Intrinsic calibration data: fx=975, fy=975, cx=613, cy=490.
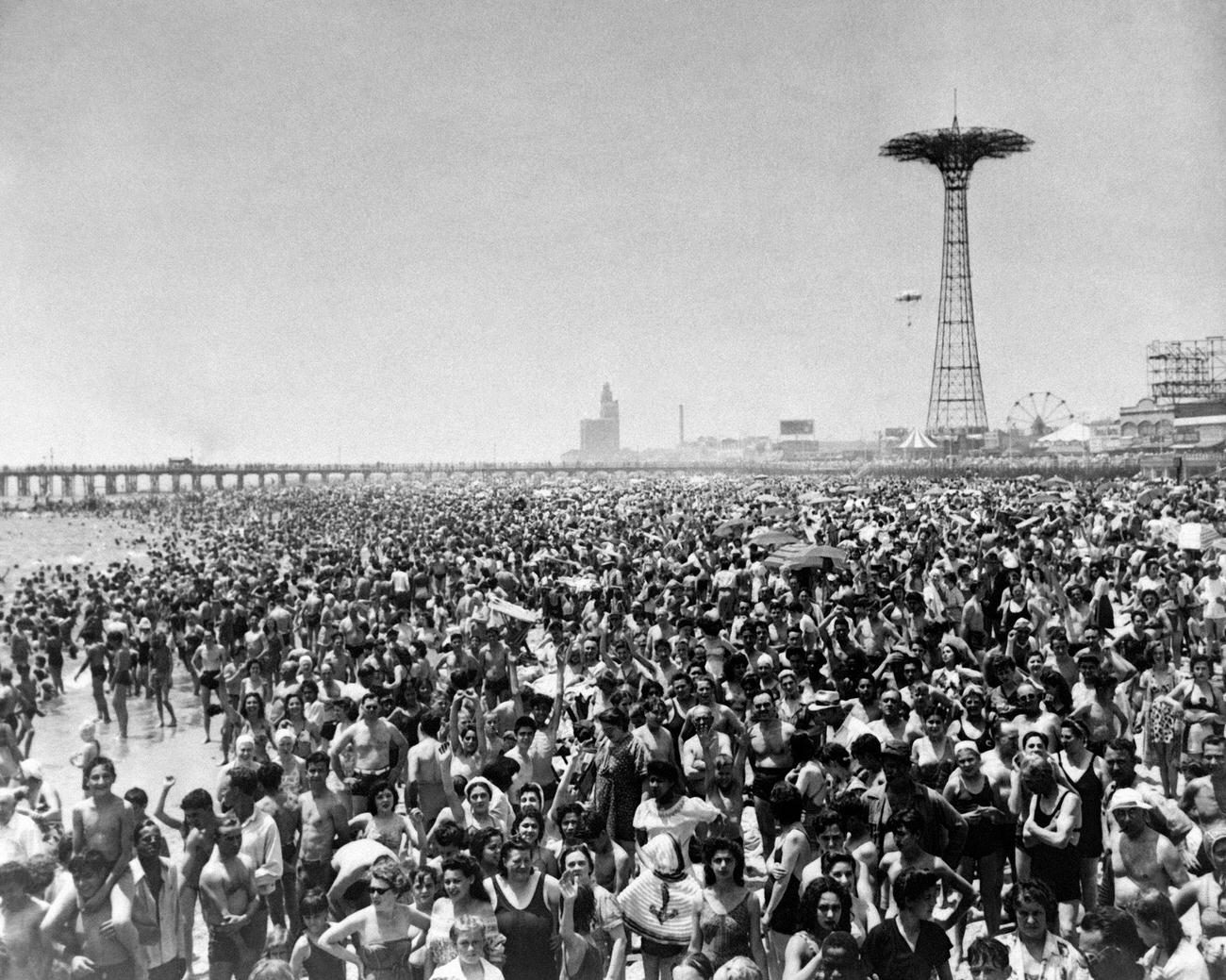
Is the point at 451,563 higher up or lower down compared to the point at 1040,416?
lower down

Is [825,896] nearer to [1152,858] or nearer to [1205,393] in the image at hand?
[1152,858]

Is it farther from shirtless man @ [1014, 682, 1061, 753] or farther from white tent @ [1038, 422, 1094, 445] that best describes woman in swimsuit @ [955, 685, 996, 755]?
white tent @ [1038, 422, 1094, 445]

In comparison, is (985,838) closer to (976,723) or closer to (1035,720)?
(1035,720)

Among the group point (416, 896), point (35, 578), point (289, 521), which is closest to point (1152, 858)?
point (416, 896)

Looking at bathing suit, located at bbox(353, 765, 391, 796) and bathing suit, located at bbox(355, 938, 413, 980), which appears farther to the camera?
bathing suit, located at bbox(353, 765, 391, 796)

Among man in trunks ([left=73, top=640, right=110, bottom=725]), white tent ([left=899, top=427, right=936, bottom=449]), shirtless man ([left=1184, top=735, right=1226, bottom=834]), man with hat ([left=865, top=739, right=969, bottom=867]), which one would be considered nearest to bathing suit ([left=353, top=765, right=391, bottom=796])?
man with hat ([left=865, top=739, right=969, bottom=867])

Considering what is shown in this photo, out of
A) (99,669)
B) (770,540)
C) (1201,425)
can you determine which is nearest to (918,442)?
(1201,425)

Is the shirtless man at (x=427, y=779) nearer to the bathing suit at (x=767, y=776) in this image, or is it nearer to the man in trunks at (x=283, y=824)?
the man in trunks at (x=283, y=824)
